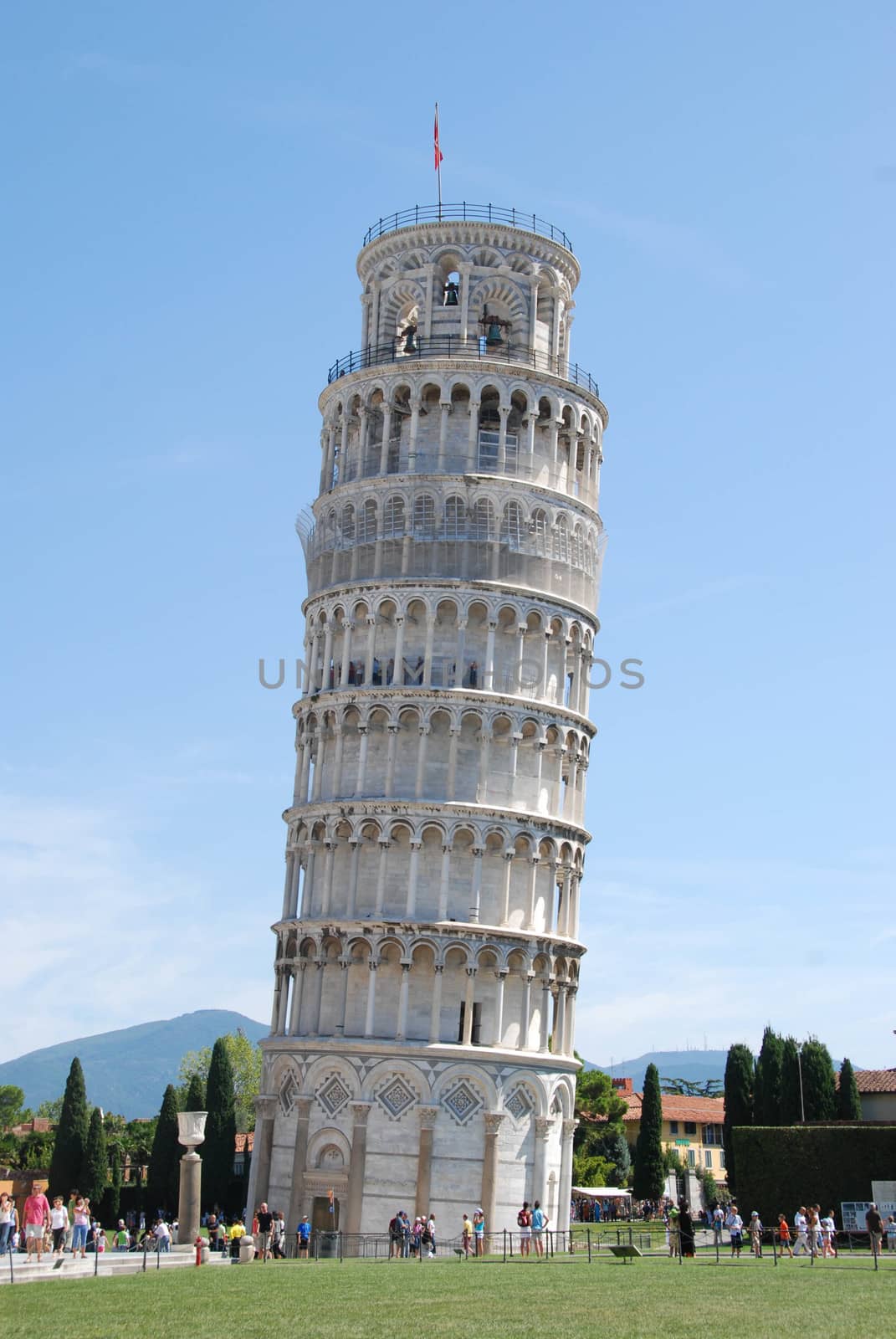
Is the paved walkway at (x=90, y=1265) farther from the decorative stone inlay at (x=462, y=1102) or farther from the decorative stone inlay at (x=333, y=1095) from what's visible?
the decorative stone inlay at (x=462, y=1102)

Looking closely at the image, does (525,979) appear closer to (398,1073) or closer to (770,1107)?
(398,1073)

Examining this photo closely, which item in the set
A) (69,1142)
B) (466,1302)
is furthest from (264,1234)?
(69,1142)

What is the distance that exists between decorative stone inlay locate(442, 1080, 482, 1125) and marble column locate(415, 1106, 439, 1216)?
52 centimetres

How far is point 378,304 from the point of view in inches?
2500

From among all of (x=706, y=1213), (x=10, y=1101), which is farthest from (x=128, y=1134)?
(x=706, y=1213)

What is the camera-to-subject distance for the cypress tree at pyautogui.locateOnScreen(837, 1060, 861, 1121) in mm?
76500

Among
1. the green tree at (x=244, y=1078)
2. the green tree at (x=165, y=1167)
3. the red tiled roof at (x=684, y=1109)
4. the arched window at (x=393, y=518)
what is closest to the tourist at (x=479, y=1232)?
the arched window at (x=393, y=518)

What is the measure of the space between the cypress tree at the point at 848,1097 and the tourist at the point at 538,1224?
1111 inches

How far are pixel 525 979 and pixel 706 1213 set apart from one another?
2888cm

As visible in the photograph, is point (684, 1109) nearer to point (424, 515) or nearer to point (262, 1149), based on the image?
point (262, 1149)

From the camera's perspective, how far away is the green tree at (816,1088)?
76.1 m

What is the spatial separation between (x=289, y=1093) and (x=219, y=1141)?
24.5 m

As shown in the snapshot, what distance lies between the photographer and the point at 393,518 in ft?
191

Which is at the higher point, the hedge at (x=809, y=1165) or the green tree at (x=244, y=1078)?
the green tree at (x=244, y=1078)
